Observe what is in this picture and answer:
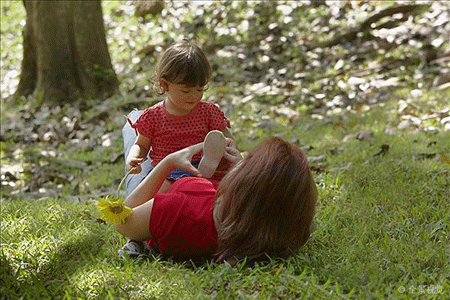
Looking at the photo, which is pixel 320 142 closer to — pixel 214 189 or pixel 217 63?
pixel 214 189

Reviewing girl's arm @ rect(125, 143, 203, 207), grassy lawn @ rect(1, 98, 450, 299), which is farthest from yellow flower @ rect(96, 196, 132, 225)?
girl's arm @ rect(125, 143, 203, 207)

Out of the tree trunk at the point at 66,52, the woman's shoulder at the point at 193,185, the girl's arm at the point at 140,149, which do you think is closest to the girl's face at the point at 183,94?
the girl's arm at the point at 140,149

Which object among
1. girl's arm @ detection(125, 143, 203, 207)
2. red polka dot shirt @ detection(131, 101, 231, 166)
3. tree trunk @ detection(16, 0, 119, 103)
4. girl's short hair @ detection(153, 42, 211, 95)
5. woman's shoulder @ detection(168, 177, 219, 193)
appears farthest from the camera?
tree trunk @ detection(16, 0, 119, 103)

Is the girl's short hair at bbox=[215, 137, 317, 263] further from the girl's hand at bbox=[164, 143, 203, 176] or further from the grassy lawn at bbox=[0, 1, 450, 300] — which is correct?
the girl's hand at bbox=[164, 143, 203, 176]

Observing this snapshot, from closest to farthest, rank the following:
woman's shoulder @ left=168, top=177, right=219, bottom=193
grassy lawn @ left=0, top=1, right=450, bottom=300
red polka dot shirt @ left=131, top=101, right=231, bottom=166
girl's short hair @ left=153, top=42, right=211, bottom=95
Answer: grassy lawn @ left=0, top=1, right=450, bottom=300 → woman's shoulder @ left=168, top=177, right=219, bottom=193 → girl's short hair @ left=153, top=42, right=211, bottom=95 → red polka dot shirt @ left=131, top=101, right=231, bottom=166

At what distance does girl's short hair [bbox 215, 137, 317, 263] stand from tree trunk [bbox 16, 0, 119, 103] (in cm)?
610

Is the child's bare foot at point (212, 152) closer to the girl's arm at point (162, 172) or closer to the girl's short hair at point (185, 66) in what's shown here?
the girl's arm at point (162, 172)

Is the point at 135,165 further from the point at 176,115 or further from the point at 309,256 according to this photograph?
the point at 309,256

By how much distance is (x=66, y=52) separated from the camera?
29.1 ft

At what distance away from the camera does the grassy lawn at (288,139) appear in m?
3.02

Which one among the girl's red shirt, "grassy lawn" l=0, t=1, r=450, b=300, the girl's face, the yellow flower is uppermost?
the girl's face

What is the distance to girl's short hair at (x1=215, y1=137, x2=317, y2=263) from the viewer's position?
3.10 meters

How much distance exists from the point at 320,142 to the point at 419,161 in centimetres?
142

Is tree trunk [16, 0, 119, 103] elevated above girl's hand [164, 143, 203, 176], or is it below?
below
